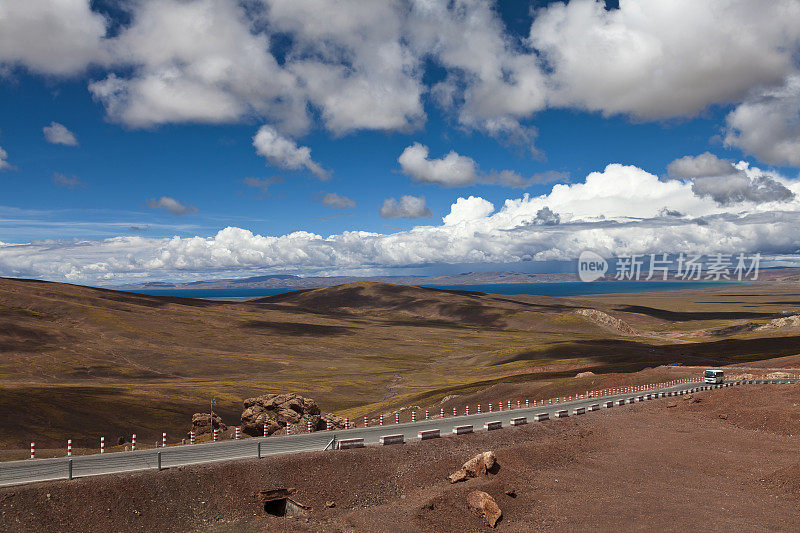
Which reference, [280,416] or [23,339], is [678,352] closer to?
[280,416]

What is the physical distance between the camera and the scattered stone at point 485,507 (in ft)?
84.5

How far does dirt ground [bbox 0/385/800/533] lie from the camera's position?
23.2 m

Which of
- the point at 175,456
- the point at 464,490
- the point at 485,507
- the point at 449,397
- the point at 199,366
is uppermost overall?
the point at 175,456

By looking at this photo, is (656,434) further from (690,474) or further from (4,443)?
(4,443)

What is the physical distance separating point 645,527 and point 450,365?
125495mm

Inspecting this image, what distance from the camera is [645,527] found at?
24984 millimetres

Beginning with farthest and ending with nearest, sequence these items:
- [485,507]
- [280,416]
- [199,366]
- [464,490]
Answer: [199,366] → [280,416] → [464,490] → [485,507]

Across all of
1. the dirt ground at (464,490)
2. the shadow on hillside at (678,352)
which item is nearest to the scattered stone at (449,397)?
the dirt ground at (464,490)

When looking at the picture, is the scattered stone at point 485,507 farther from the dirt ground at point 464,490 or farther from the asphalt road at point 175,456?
the asphalt road at point 175,456

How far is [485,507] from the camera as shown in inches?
1030

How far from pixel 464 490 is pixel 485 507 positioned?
1.81 metres

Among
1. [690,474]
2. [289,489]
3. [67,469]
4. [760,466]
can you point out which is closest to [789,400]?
[760,466]

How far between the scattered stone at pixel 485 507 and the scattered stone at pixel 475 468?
10.3 ft

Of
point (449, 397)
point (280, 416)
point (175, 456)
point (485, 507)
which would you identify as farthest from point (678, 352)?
point (175, 456)
